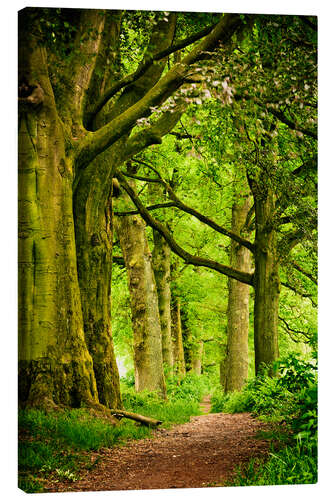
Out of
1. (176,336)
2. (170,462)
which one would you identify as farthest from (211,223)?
(176,336)

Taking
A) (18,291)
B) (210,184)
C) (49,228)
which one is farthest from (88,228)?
(210,184)

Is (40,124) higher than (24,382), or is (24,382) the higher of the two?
(40,124)

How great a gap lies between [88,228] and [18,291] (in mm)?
1690

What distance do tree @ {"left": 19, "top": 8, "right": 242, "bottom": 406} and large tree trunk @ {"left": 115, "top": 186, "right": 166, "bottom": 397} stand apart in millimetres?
3277

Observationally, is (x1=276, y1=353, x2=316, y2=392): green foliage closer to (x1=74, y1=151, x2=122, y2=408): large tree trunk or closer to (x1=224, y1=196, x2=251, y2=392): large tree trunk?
(x1=74, y1=151, x2=122, y2=408): large tree trunk

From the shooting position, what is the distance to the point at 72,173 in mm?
5922

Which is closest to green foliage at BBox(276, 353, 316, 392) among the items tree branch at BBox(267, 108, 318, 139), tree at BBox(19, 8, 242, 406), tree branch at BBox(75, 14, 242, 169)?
tree at BBox(19, 8, 242, 406)

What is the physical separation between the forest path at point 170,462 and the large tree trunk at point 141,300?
13.0ft

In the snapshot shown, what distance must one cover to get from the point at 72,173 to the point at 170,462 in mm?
3196

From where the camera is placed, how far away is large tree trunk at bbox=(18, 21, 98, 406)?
5.17 metres
